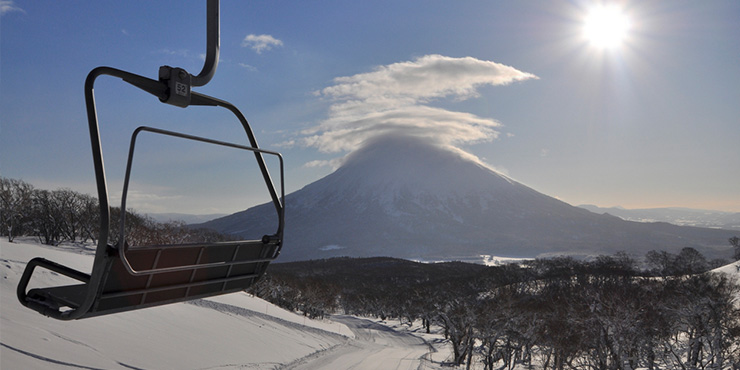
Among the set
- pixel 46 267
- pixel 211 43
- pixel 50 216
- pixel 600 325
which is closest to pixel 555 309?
pixel 600 325

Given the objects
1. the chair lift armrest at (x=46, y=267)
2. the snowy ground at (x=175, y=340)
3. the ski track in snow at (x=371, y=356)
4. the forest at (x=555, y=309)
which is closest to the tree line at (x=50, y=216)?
the forest at (x=555, y=309)

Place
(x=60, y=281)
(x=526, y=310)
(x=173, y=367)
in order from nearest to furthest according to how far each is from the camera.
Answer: (x=173, y=367) < (x=60, y=281) < (x=526, y=310)

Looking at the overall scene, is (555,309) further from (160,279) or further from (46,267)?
(46,267)

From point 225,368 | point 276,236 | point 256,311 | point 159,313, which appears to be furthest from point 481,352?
point 276,236

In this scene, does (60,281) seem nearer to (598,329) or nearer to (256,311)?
(256,311)

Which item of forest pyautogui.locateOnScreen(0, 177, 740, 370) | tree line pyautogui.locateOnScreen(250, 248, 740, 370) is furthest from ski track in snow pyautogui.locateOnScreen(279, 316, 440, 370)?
tree line pyautogui.locateOnScreen(250, 248, 740, 370)

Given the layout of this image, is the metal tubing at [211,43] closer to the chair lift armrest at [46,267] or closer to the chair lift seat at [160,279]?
the chair lift seat at [160,279]
